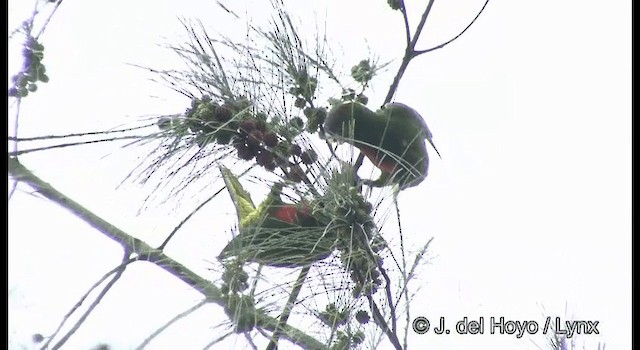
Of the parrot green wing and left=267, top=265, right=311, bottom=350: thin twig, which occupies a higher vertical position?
the parrot green wing

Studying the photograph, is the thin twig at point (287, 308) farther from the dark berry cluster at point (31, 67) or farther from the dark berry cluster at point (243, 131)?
the dark berry cluster at point (31, 67)

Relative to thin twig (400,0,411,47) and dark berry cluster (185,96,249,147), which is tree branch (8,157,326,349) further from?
thin twig (400,0,411,47)

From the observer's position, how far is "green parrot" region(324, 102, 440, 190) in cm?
101

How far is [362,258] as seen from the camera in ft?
3.06

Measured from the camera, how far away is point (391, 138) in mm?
1033

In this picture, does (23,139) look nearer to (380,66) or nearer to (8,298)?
(8,298)

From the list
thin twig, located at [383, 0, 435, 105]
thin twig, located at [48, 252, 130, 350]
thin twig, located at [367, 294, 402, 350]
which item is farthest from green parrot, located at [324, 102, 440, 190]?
thin twig, located at [48, 252, 130, 350]

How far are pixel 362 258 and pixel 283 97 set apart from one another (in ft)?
0.77

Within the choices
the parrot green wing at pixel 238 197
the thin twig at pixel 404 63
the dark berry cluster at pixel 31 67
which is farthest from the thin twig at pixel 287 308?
the dark berry cluster at pixel 31 67

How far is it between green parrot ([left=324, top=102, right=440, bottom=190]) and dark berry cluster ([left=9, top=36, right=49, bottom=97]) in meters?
0.38

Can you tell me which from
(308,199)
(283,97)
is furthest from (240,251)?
(283,97)

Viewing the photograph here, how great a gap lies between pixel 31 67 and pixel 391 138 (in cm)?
47

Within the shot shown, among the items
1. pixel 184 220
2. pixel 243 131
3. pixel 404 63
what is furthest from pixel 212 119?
pixel 404 63

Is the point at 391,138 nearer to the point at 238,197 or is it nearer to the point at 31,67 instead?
the point at 238,197
